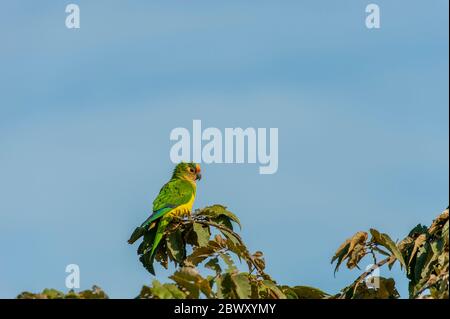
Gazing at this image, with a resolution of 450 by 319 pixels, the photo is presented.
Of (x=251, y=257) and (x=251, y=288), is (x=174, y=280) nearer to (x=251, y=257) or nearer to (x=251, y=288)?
(x=251, y=288)

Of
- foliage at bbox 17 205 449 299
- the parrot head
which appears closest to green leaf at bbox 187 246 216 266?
foliage at bbox 17 205 449 299

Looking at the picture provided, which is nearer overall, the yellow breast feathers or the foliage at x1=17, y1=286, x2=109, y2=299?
the foliage at x1=17, y1=286, x2=109, y2=299

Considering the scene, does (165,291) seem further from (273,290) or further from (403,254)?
(403,254)

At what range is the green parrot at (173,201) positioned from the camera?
12250 millimetres

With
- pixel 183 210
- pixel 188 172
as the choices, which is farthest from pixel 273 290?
pixel 188 172

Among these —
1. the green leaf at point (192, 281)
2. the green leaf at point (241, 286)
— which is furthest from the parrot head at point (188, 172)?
the green leaf at point (192, 281)

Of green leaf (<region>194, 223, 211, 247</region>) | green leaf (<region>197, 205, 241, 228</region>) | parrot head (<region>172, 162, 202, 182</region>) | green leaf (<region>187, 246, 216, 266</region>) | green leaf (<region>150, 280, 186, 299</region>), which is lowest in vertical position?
green leaf (<region>150, 280, 186, 299</region>)

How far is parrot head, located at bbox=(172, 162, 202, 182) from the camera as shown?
16406 millimetres

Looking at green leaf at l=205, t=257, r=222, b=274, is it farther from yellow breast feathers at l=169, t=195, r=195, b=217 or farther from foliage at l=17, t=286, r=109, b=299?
foliage at l=17, t=286, r=109, b=299

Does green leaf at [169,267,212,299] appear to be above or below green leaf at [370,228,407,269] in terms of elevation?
below

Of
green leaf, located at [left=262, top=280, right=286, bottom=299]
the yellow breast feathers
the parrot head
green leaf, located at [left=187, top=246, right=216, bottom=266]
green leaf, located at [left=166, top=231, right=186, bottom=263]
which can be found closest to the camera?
green leaf, located at [left=262, top=280, right=286, bottom=299]

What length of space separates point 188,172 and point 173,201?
2.39m
